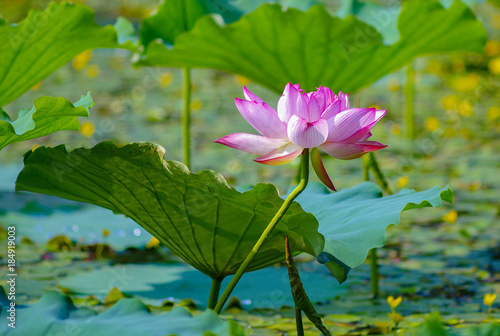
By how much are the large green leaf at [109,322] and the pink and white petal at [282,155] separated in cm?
25

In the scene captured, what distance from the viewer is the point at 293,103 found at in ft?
3.25

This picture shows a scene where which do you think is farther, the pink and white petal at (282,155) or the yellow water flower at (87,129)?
the yellow water flower at (87,129)

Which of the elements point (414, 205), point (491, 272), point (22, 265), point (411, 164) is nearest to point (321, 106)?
point (414, 205)

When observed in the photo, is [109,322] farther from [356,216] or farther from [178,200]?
[356,216]

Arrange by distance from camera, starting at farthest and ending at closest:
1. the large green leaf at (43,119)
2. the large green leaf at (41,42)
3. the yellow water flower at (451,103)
Result: the yellow water flower at (451,103), the large green leaf at (41,42), the large green leaf at (43,119)

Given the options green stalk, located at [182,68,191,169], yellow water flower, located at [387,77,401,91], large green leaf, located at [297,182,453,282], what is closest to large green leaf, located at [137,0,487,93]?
green stalk, located at [182,68,191,169]

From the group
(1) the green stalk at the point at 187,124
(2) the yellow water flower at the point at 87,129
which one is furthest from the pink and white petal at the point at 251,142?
(2) the yellow water flower at the point at 87,129

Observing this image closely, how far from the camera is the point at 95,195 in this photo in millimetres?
1241

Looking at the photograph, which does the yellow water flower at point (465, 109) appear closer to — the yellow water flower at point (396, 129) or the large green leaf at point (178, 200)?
the yellow water flower at point (396, 129)

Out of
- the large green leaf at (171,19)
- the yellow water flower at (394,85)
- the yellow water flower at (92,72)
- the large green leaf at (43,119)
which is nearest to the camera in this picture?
the large green leaf at (43,119)

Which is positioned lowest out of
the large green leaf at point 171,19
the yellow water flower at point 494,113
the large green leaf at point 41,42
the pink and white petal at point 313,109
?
the pink and white petal at point 313,109

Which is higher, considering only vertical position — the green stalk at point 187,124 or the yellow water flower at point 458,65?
the yellow water flower at point 458,65

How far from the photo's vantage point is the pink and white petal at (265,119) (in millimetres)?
999

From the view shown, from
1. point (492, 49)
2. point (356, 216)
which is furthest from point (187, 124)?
point (492, 49)
